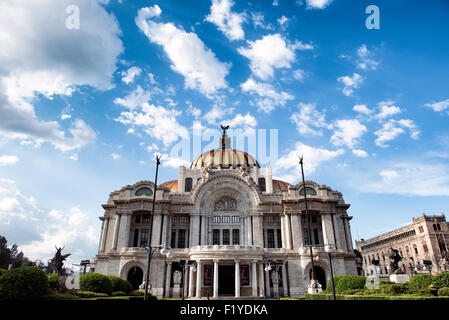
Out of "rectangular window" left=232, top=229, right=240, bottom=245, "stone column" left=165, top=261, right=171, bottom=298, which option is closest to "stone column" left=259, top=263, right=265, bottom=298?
"rectangular window" left=232, top=229, right=240, bottom=245

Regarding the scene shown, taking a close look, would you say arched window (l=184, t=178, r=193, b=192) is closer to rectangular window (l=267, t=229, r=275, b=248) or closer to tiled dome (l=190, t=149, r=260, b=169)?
tiled dome (l=190, t=149, r=260, b=169)

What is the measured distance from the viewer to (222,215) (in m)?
51.3

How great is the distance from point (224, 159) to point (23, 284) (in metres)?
47.0

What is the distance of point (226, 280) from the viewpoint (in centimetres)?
4475

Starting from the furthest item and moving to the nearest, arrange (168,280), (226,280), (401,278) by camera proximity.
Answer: (168,280), (226,280), (401,278)

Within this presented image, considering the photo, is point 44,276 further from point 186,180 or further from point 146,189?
point 186,180

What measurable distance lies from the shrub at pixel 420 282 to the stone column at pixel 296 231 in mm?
23289

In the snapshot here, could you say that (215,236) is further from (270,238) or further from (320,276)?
(320,276)

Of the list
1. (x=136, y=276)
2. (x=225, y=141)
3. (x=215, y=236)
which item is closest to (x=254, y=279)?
(x=215, y=236)

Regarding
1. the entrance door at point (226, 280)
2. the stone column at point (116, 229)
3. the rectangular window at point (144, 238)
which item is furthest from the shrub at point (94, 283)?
the rectangular window at point (144, 238)

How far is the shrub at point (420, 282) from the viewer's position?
22.5 meters

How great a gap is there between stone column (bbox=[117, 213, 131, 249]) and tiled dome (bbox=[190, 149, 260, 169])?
753 inches

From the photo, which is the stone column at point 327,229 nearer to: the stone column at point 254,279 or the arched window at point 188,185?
the stone column at point 254,279
